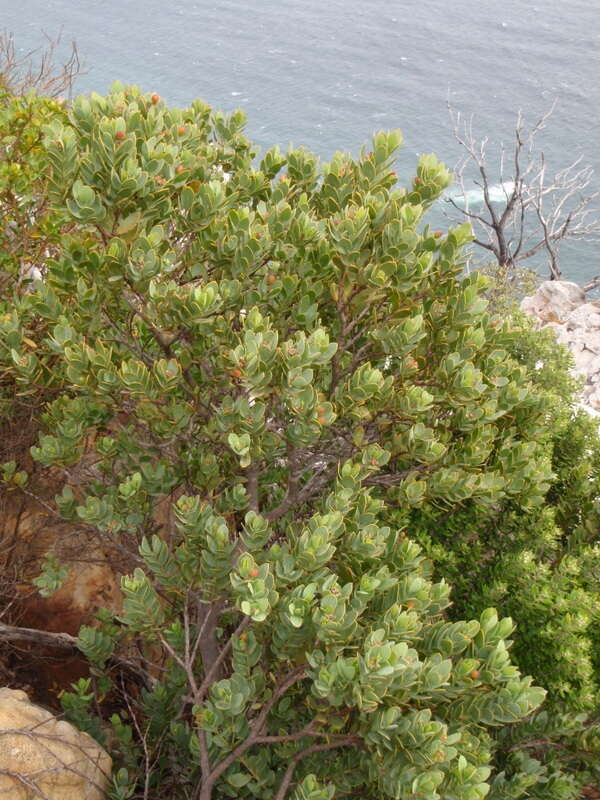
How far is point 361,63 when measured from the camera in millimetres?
82312

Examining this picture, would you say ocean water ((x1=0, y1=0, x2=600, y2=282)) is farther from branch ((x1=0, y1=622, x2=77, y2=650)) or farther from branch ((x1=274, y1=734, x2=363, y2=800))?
branch ((x1=274, y1=734, x2=363, y2=800))

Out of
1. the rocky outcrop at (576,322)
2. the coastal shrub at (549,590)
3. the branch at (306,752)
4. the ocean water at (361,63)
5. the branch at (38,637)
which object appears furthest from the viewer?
the ocean water at (361,63)

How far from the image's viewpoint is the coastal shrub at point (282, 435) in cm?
468

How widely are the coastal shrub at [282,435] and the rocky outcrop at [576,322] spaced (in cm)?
991

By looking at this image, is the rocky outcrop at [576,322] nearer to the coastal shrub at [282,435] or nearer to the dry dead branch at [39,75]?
the coastal shrub at [282,435]

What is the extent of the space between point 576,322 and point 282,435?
1592 centimetres

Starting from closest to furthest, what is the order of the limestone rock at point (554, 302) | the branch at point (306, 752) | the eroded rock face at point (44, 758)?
the branch at point (306, 752), the eroded rock face at point (44, 758), the limestone rock at point (554, 302)

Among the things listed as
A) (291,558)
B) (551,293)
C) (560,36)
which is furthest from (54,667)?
(560,36)

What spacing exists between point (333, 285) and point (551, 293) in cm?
1781

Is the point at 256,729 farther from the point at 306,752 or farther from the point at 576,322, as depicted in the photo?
the point at 576,322

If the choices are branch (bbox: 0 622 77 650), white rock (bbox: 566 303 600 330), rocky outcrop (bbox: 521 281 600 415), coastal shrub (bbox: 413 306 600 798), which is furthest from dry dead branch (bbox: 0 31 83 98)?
white rock (bbox: 566 303 600 330)

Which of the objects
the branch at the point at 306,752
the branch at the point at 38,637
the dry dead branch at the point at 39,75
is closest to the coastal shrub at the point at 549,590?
the branch at the point at 306,752

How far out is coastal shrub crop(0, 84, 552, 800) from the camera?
468 centimetres

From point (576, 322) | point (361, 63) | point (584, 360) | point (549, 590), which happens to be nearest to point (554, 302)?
point (576, 322)
